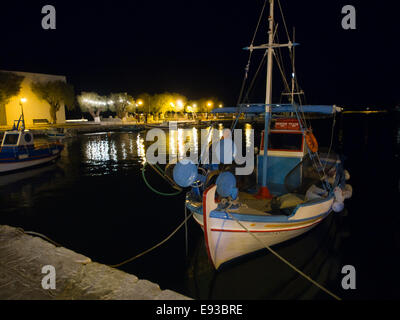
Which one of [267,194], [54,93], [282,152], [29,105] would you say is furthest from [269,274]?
[29,105]

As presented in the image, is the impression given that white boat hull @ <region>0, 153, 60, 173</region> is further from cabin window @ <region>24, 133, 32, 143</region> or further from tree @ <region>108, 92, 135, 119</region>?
tree @ <region>108, 92, 135, 119</region>

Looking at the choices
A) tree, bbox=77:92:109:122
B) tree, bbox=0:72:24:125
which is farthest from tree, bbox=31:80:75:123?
tree, bbox=77:92:109:122

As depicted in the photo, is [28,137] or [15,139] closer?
[15,139]

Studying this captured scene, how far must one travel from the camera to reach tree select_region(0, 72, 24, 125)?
40719 millimetres

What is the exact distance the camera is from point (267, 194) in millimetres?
9281

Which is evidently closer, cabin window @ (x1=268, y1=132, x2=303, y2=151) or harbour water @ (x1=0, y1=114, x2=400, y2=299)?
harbour water @ (x1=0, y1=114, x2=400, y2=299)

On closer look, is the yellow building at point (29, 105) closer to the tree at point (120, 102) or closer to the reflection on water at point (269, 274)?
the tree at point (120, 102)

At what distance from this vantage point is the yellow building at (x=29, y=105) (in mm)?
45031

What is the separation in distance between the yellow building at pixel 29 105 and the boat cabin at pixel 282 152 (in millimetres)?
46678

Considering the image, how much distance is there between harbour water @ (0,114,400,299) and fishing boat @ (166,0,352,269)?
739 millimetres

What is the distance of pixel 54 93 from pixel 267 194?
50.4m
